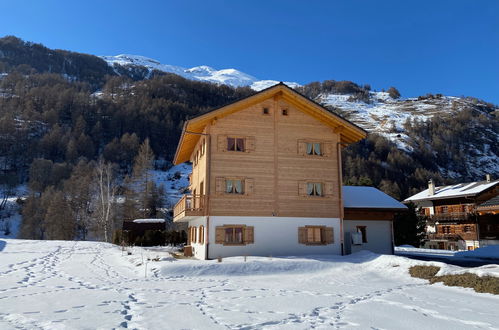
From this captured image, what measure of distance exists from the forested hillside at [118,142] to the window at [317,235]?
2226 centimetres

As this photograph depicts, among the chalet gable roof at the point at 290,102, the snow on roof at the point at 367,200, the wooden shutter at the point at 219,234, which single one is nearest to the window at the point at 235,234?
the wooden shutter at the point at 219,234

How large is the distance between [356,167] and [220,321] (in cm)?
10086

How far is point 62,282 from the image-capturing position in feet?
41.5

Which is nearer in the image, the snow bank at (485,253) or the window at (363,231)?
the window at (363,231)

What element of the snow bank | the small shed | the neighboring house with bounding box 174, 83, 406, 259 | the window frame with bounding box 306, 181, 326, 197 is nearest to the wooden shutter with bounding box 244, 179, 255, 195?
the neighboring house with bounding box 174, 83, 406, 259

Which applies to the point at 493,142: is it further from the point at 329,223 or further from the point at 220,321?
the point at 220,321

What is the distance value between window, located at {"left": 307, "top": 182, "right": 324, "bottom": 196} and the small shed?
7.62 feet

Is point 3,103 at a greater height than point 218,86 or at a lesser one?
lesser

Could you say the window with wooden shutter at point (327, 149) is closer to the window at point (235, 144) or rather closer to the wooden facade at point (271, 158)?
the wooden facade at point (271, 158)

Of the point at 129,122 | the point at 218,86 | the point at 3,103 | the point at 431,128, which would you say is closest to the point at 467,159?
the point at 431,128

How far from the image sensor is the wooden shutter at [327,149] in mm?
22406

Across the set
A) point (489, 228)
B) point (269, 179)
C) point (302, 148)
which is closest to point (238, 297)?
point (269, 179)

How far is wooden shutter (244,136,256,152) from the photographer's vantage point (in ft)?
69.3

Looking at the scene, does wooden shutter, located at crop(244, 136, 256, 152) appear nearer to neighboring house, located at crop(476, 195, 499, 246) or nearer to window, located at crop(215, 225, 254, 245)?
window, located at crop(215, 225, 254, 245)
